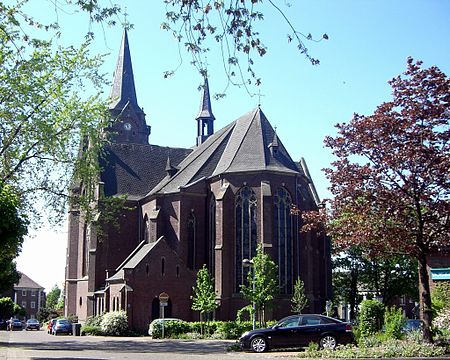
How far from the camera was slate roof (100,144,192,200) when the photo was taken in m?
53.1

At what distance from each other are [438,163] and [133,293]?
27.1 m

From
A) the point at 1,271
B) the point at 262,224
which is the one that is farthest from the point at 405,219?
the point at 262,224

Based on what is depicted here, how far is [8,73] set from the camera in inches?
1077

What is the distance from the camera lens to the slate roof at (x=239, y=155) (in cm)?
4422

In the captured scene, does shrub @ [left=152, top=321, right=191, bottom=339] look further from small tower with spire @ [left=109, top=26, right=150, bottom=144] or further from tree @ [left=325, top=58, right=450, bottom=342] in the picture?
small tower with spire @ [left=109, top=26, right=150, bottom=144]

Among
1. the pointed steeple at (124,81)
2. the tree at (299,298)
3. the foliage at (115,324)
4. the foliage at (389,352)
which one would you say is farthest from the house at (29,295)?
the foliage at (389,352)

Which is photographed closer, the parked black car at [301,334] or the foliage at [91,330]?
the parked black car at [301,334]

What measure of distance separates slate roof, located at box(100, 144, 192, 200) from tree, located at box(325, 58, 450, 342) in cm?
3394

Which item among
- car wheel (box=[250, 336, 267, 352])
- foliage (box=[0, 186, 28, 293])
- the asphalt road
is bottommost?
the asphalt road

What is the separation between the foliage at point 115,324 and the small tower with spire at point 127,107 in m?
25.3

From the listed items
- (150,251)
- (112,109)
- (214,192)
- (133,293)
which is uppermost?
(112,109)

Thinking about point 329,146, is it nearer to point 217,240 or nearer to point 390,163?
point 390,163

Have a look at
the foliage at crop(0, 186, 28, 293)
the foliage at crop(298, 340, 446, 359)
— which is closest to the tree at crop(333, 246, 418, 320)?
the foliage at crop(298, 340, 446, 359)

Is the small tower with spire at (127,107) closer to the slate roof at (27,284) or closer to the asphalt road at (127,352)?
the asphalt road at (127,352)
